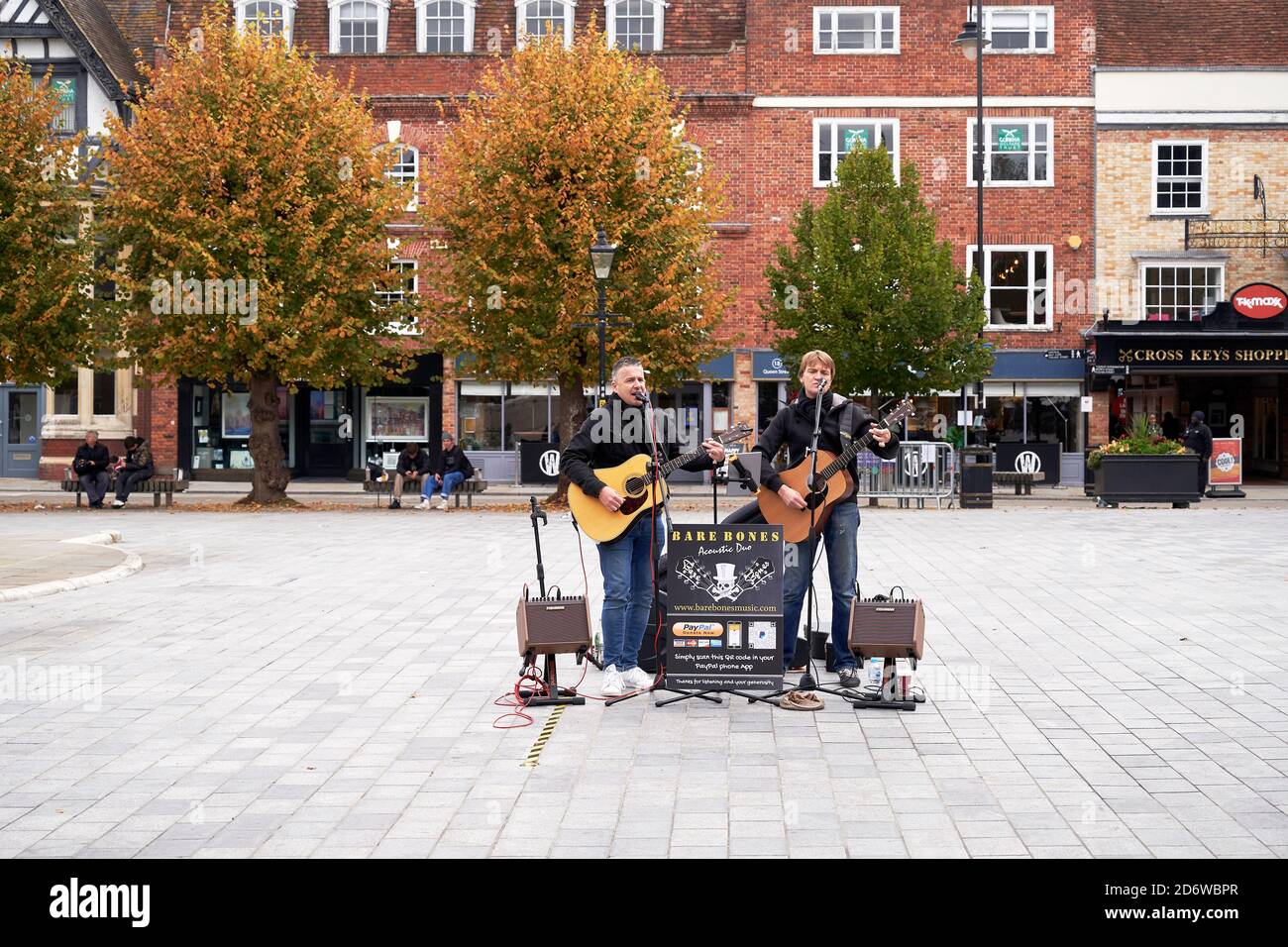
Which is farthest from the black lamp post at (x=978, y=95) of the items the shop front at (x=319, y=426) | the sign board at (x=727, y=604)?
the sign board at (x=727, y=604)

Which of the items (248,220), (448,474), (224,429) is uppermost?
(248,220)

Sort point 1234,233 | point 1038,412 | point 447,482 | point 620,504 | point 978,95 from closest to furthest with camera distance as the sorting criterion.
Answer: point 620,504 → point 447,482 → point 978,95 → point 1234,233 → point 1038,412

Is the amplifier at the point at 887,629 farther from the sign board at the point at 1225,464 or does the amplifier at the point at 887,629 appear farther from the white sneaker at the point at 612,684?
the sign board at the point at 1225,464

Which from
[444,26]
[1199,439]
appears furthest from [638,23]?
[1199,439]

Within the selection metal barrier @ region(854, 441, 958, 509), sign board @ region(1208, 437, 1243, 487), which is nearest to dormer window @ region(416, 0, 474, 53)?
metal barrier @ region(854, 441, 958, 509)

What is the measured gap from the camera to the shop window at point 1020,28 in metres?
36.2

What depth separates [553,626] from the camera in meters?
8.35

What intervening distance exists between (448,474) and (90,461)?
6762mm

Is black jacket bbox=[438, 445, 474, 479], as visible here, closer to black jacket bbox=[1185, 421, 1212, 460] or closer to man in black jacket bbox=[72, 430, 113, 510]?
man in black jacket bbox=[72, 430, 113, 510]

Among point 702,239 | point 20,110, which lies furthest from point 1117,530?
point 20,110

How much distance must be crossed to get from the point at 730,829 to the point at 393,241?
24507mm

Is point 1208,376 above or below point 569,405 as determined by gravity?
above

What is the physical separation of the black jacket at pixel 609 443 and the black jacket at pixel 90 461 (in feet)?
68.2

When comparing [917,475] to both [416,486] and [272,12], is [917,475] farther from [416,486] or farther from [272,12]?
[272,12]
